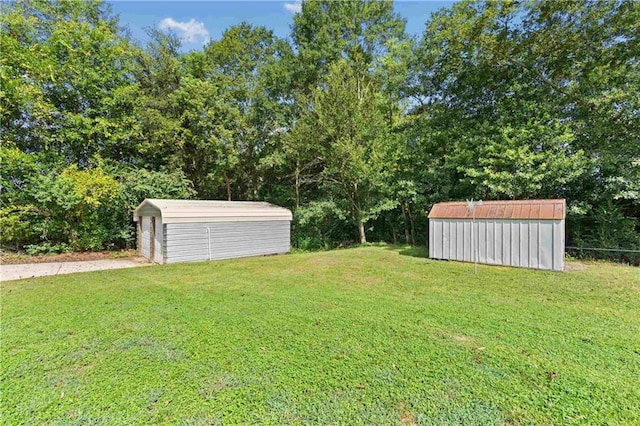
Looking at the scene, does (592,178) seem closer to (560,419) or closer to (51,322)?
(560,419)

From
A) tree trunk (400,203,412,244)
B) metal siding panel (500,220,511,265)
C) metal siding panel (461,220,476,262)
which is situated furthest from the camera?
tree trunk (400,203,412,244)

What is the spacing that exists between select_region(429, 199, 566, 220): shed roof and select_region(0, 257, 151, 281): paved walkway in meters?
9.47

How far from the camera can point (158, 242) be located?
9844mm

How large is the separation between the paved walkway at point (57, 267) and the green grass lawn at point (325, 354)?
2.17m

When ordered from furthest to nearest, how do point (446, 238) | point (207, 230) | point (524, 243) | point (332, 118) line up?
point (332, 118) → point (207, 230) → point (446, 238) → point (524, 243)

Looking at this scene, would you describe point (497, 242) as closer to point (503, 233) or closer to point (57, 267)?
point (503, 233)

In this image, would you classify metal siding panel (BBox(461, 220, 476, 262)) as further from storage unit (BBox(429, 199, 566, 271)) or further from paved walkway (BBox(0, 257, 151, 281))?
paved walkway (BBox(0, 257, 151, 281))

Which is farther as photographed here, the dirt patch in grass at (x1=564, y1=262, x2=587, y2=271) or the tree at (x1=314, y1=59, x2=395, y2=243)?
the tree at (x1=314, y1=59, x2=395, y2=243)

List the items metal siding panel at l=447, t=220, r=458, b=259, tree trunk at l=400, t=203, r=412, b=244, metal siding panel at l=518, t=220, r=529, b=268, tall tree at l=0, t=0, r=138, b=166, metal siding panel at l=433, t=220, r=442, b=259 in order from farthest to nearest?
tree trunk at l=400, t=203, r=412, b=244
tall tree at l=0, t=0, r=138, b=166
metal siding panel at l=433, t=220, r=442, b=259
metal siding panel at l=447, t=220, r=458, b=259
metal siding panel at l=518, t=220, r=529, b=268

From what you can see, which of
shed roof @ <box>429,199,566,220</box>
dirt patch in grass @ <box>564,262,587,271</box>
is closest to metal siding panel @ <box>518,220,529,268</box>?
shed roof @ <box>429,199,566,220</box>

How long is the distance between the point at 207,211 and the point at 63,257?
5301 mm

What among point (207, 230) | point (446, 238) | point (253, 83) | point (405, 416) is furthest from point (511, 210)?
point (253, 83)

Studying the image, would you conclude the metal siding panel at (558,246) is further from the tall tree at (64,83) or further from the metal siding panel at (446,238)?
the tall tree at (64,83)

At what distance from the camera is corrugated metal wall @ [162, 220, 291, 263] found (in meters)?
9.51
